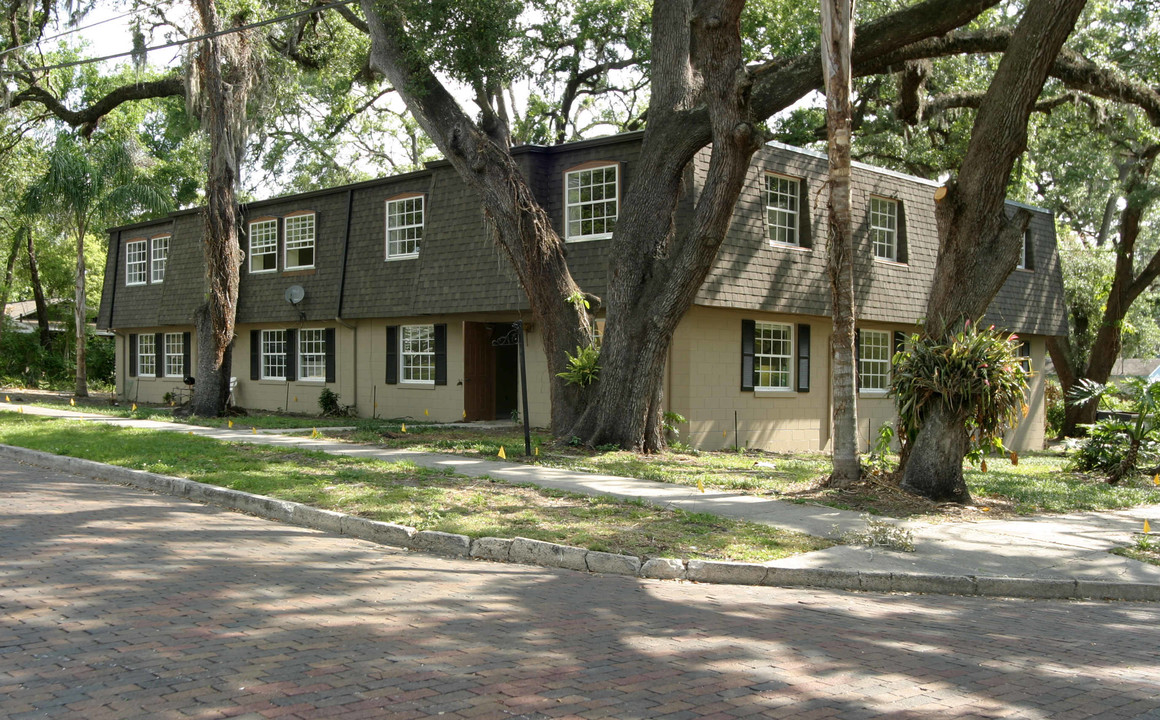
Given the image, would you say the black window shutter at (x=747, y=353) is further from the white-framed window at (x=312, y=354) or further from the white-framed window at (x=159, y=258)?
the white-framed window at (x=159, y=258)

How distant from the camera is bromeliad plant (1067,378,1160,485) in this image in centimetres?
1492

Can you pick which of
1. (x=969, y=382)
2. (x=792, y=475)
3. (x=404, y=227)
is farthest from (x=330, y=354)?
(x=969, y=382)

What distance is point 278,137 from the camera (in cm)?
3847

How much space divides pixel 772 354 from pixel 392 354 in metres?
9.44

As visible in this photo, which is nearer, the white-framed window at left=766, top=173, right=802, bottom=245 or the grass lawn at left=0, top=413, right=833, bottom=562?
the grass lawn at left=0, top=413, right=833, bottom=562

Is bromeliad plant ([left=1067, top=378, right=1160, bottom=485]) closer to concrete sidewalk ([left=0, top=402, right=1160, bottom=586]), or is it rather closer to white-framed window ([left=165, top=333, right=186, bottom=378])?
concrete sidewalk ([left=0, top=402, right=1160, bottom=586])

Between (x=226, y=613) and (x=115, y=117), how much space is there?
128ft

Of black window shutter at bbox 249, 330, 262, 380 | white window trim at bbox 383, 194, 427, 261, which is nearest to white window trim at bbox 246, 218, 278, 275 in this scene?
black window shutter at bbox 249, 330, 262, 380

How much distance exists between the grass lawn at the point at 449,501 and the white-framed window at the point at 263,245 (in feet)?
37.4

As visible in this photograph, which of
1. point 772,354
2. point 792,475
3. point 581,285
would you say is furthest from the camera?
point 772,354

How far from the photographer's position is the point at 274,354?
27266 mm

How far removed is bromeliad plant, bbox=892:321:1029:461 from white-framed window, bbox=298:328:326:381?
17608 millimetres

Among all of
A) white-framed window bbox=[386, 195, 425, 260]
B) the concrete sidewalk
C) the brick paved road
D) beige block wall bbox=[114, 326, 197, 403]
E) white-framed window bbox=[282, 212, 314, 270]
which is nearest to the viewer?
the brick paved road

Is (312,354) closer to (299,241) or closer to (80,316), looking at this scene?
(299,241)
